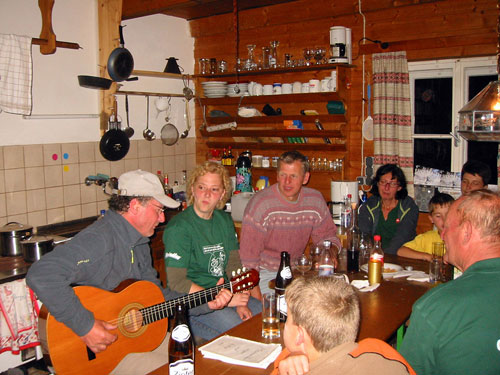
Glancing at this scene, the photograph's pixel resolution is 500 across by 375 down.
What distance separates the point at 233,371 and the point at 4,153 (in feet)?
10.2

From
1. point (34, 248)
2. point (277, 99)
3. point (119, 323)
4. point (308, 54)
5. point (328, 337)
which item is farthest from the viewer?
point (277, 99)

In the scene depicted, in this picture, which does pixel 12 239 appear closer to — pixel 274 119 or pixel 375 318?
pixel 375 318

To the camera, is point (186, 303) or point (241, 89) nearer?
point (186, 303)

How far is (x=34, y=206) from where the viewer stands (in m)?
4.08

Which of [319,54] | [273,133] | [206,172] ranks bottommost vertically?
[206,172]

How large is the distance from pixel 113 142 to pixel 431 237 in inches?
120

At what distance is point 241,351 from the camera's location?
176cm

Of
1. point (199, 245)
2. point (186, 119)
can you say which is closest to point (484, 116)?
point (199, 245)

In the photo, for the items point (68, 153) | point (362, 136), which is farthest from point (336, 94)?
point (68, 153)

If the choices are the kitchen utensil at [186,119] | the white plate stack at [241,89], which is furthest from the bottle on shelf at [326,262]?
the kitchen utensil at [186,119]

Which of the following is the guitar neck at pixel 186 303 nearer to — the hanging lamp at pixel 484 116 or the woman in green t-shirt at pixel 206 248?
the woman in green t-shirt at pixel 206 248

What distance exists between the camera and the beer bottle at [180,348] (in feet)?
5.20

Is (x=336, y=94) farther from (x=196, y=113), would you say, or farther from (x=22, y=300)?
(x=22, y=300)

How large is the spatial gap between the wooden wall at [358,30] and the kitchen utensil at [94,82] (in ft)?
5.31
